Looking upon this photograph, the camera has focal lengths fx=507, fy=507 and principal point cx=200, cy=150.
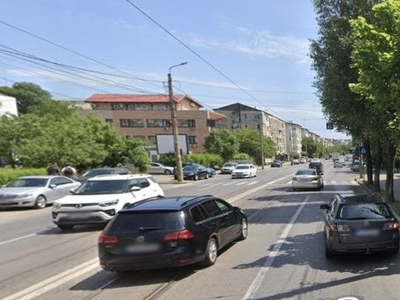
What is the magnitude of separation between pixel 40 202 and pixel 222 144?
64405 millimetres

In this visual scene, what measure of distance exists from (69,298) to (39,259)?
3.45 meters

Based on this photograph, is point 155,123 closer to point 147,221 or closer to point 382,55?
point 382,55

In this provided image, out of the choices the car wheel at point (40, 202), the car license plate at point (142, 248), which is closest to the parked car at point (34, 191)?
the car wheel at point (40, 202)

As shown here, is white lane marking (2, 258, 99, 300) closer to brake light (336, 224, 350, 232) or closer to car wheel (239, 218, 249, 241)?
car wheel (239, 218, 249, 241)

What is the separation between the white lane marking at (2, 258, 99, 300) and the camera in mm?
7680

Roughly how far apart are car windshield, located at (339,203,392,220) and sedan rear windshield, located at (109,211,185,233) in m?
3.14

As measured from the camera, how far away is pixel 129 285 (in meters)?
8.09

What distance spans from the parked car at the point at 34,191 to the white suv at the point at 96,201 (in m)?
7.23

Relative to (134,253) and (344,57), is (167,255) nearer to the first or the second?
(134,253)

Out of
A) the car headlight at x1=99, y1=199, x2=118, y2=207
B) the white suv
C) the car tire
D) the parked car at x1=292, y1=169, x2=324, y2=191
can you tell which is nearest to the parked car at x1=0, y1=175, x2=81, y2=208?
the white suv

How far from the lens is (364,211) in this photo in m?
9.53

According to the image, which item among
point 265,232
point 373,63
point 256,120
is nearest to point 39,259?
point 265,232

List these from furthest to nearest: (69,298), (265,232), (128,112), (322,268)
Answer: (128,112) < (265,232) < (322,268) < (69,298)

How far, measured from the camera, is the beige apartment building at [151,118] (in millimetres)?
97438
